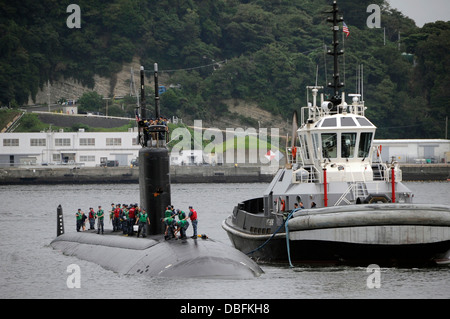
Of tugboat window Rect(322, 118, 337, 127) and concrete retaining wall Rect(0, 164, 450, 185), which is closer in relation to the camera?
tugboat window Rect(322, 118, 337, 127)

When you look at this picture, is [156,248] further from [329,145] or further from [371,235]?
[329,145]

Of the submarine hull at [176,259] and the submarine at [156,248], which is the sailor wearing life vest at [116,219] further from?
the submarine hull at [176,259]

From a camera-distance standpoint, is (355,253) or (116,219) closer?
(355,253)

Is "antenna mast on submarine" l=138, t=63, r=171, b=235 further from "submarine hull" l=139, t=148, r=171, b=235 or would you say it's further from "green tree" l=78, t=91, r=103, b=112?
"green tree" l=78, t=91, r=103, b=112

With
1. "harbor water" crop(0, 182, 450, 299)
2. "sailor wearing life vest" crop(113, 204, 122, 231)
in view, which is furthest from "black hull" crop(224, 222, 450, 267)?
"sailor wearing life vest" crop(113, 204, 122, 231)

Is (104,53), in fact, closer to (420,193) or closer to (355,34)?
(355,34)

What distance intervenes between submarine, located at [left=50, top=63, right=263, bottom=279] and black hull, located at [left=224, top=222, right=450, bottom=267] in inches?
146

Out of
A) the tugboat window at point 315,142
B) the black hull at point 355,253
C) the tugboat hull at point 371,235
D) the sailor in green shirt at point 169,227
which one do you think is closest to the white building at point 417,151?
the tugboat window at point 315,142

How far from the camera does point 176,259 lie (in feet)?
92.8

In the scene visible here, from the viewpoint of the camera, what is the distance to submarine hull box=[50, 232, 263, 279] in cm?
2770

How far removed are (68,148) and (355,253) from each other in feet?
306

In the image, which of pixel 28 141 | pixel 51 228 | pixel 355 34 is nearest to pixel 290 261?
pixel 51 228

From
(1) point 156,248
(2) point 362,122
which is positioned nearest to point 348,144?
(2) point 362,122

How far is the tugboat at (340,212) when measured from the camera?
31297 millimetres
